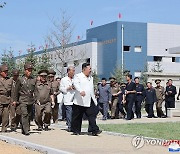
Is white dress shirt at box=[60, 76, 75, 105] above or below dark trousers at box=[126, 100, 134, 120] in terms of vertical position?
above

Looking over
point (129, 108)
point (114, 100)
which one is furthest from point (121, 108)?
point (129, 108)

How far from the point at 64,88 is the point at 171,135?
3649 millimetres

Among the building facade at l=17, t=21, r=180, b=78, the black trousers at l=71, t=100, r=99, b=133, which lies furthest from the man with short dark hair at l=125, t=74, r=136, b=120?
the building facade at l=17, t=21, r=180, b=78

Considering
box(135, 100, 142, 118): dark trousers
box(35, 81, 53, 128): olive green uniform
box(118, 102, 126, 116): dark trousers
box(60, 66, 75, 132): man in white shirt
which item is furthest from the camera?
box(118, 102, 126, 116): dark trousers

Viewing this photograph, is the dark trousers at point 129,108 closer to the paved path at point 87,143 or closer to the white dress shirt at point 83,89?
the paved path at point 87,143

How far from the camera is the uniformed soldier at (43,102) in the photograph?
14.7m

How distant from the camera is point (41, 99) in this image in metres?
14.7

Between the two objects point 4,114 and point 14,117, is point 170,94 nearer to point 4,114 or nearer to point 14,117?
point 14,117

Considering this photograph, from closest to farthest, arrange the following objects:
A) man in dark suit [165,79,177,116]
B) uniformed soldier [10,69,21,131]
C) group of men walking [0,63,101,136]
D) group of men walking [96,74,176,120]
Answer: group of men walking [0,63,101,136] < uniformed soldier [10,69,21,131] < group of men walking [96,74,176,120] < man in dark suit [165,79,177,116]

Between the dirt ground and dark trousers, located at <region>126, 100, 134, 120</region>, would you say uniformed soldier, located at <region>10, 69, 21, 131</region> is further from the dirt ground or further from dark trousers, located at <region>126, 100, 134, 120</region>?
dark trousers, located at <region>126, 100, 134, 120</region>

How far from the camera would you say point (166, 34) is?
66.9 m

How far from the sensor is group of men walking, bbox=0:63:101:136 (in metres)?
13.0

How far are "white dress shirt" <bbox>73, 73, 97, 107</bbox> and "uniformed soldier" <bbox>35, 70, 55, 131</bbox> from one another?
1.88 meters

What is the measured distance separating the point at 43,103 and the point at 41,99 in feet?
0.43
